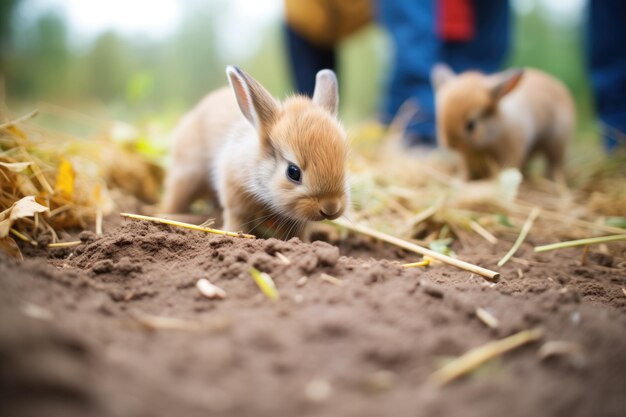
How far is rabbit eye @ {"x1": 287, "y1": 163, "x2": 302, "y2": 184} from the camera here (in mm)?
2471

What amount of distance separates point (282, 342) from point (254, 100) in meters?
1.64

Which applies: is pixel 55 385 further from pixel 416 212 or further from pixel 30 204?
pixel 416 212

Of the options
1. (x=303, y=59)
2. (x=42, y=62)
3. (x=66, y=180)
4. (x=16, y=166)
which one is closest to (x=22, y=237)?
(x=16, y=166)

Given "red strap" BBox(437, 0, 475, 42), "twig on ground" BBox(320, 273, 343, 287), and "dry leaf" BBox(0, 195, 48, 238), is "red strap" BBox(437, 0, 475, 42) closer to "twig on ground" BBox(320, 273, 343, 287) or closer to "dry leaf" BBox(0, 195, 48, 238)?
"twig on ground" BBox(320, 273, 343, 287)

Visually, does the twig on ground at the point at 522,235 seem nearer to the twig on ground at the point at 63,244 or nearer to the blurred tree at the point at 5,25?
the twig on ground at the point at 63,244

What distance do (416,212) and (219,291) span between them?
83.6 inches

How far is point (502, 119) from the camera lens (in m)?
5.03

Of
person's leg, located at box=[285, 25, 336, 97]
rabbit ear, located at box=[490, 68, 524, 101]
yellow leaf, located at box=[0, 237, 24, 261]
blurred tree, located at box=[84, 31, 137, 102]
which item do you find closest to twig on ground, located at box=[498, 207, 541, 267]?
Answer: rabbit ear, located at box=[490, 68, 524, 101]

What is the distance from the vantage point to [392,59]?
22.3 feet

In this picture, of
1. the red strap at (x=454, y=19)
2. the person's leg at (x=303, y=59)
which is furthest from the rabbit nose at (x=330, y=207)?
the person's leg at (x=303, y=59)

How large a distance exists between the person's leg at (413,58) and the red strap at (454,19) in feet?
0.53

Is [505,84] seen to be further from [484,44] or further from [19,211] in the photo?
[19,211]

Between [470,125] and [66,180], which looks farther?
[470,125]

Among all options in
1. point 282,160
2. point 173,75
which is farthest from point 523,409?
point 173,75
